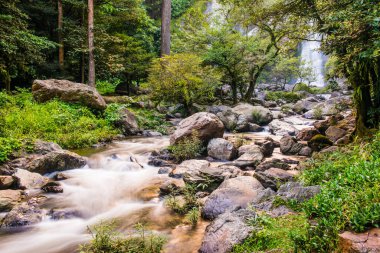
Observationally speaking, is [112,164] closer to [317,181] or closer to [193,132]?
[193,132]

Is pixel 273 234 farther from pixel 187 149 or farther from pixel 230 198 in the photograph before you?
pixel 187 149

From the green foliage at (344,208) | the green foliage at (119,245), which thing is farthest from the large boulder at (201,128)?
the green foliage at (344,208)

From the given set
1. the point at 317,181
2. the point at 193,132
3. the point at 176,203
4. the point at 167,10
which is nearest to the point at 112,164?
the point at 193,132

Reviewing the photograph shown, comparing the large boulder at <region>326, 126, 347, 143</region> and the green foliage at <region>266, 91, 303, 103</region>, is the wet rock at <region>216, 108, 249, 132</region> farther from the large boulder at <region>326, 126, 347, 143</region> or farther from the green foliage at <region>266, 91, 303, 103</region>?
the green foliage at <region>266, 91, 303, 103</region>

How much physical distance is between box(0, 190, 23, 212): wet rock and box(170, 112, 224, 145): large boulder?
528cm

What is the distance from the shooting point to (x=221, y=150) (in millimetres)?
9844

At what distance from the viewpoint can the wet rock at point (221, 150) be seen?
9.71m

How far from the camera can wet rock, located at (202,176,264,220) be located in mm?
5258

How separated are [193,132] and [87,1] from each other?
11659mm

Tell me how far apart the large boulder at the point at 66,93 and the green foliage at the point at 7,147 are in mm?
5231

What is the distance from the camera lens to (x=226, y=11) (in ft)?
71.5

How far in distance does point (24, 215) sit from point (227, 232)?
3.99 m

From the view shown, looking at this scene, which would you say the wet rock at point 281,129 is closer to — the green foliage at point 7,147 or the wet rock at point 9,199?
the green foliage at point 7,147

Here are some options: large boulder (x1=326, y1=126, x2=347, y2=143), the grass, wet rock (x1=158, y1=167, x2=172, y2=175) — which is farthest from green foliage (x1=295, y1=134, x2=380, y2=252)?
the grass
